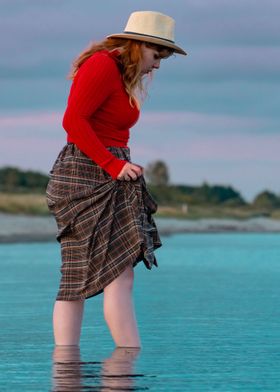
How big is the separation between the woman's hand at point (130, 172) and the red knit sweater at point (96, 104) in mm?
21

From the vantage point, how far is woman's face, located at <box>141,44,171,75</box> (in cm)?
730

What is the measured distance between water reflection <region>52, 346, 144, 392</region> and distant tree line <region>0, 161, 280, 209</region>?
1423 inches

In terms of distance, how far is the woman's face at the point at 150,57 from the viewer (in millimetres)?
7301

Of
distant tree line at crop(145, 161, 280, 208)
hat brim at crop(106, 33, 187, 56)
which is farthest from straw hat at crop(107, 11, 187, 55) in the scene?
distant tree line at crop(145, 161, 280, 208)

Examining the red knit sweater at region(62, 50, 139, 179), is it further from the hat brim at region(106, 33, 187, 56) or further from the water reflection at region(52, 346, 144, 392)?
the water reflection at region(52, 346, 144, 392)

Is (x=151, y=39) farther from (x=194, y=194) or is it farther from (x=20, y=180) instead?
(x=194, y=194)

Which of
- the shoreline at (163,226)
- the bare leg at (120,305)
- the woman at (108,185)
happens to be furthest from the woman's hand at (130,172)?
the shoreline at (163,226)

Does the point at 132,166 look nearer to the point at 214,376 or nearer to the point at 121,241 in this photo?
the point at 121,241

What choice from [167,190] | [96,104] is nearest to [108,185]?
[96,104]

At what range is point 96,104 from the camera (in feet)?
23.6

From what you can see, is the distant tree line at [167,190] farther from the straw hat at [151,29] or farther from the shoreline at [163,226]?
the straw hat at [151,29]

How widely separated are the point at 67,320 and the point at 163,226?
107 ft

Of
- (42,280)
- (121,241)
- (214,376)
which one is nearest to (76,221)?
(121,241)

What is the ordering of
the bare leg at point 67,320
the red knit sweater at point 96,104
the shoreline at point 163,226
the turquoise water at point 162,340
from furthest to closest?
the shoreline at point 163,226
the bare leg at point 67,320
the red knit sweater at point 96,104
the turquoise water at point 162,340
